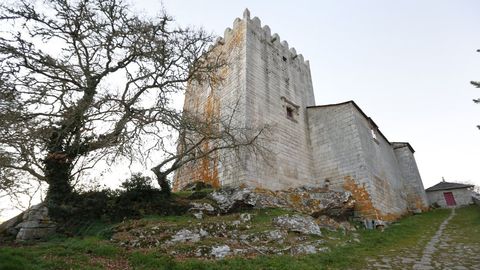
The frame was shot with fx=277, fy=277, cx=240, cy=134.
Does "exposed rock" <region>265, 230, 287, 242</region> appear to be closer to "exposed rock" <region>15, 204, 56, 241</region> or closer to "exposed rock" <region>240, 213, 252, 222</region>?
"exposed rock" <region>240, 213, 252, 222</region>

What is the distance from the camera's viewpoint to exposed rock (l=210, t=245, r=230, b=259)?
692cm

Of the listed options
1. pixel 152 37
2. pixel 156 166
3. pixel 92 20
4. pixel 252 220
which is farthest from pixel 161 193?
pixel 92 20

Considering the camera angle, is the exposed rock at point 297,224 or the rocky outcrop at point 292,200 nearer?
the exposed rock at point 297,224

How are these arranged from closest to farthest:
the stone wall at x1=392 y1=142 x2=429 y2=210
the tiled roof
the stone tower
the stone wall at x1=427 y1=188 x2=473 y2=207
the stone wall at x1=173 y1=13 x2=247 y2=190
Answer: the stone wall at x1=173 y1=13 x2=247 y2=190, the stone tower, the stone wall at x1=392 y1=142 x2=429 y2=210, the stone wall at x1=427 y1=188 x2=473 y2=207, the tiled roof

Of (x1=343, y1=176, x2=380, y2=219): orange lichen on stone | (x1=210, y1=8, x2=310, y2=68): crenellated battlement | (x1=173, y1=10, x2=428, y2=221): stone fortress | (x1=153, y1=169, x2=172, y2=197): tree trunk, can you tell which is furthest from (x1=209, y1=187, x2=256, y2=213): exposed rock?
(x1=210, y1=8, x2=310, y2=68): crenellated battlement

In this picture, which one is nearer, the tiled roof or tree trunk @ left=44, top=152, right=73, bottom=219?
tree trunk @ left=44, top=152, right=73, bottom=219

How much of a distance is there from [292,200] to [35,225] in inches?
371

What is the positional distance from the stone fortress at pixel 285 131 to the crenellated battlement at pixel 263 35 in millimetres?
69

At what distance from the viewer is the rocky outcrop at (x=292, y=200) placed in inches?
418

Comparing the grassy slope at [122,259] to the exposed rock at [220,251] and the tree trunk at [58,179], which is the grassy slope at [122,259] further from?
the tree trunk at [58,179]

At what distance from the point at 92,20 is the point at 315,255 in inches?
389

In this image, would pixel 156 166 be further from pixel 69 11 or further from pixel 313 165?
pixel 313 165

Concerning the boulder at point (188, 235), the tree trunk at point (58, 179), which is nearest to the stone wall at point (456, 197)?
the boulder at point (188, 235)

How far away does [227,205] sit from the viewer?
10570mm
